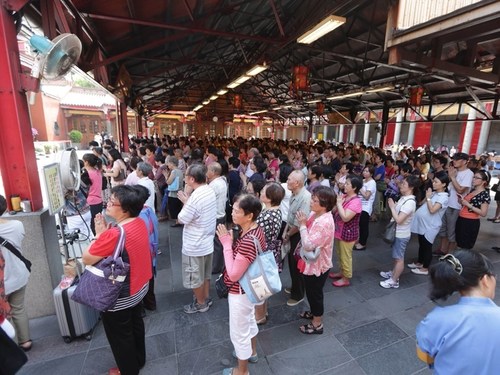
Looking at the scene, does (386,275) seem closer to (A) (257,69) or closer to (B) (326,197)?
(B) (326,197)

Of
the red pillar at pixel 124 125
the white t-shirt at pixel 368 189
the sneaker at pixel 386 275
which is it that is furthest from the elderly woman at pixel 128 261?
the red pillar at pixel 124 125

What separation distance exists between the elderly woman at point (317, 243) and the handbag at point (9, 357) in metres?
1.99

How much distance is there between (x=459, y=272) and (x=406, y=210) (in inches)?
91.0

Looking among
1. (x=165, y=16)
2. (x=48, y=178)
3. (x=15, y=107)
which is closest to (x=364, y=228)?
(x=48, y=178)

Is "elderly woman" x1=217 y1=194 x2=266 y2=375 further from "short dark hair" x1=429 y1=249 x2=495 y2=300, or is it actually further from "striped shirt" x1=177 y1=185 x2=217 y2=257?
"short dark hair" x1=429 y1=249 x2=495 y2=300

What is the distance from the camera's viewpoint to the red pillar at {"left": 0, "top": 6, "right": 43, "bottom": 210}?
94.0 inches

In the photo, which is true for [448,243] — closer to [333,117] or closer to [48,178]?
[48,178]

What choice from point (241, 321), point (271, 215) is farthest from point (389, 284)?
point (241, 321)

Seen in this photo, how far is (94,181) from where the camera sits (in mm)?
4305

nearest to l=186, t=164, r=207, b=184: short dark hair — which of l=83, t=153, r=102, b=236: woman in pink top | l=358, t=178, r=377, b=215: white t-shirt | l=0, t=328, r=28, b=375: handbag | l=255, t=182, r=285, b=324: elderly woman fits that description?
l=255, t=182, r=285, b=324: elderly woman

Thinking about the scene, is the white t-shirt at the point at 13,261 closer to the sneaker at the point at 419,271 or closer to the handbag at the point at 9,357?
the handbag at the point at 9,357

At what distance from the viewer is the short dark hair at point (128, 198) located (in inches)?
74.4

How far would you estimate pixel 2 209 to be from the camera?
6.44 feet

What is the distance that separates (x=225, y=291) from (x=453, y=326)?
1509 millimetres
